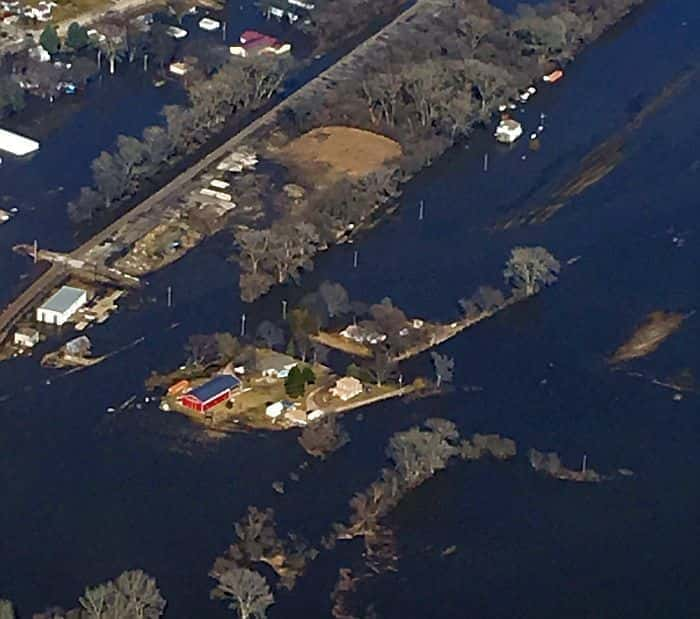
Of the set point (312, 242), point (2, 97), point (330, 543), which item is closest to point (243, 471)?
point (330, 543)

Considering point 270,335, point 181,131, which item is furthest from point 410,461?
point 181,131

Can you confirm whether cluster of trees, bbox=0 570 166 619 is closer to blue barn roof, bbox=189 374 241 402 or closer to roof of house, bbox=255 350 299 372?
blue barn roof, bbox=189 374 241 402

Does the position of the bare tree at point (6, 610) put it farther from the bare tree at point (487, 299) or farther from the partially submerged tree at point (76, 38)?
the partially submerged tree at point (76, 38)

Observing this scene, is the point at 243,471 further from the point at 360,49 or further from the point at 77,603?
the point at 360,49

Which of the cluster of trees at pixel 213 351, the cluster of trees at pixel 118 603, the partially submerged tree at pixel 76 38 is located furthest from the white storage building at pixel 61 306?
the partially submerged tree at pixel 76 38

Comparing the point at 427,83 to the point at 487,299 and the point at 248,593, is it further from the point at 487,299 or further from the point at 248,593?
the point at 248,593

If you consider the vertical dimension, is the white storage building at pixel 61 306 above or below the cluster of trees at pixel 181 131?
below
